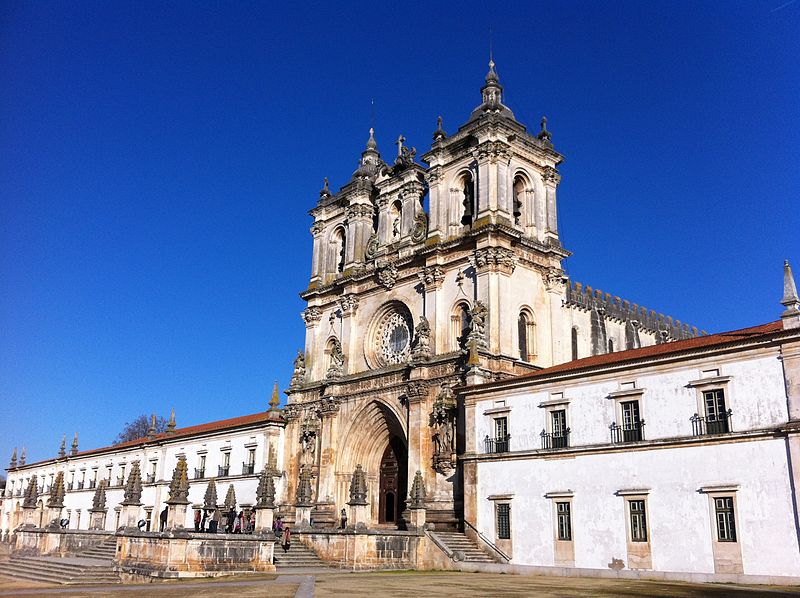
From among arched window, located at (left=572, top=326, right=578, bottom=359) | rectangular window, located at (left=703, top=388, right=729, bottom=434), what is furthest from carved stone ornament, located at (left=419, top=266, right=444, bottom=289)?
rectangular window, located at (left=703, top=388, right=729, bottom=434)

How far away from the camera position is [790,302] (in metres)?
24.8

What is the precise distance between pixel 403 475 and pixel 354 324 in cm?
963

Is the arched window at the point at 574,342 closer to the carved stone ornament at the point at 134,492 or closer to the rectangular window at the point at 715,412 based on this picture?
the rectangular window at the point at 715,412

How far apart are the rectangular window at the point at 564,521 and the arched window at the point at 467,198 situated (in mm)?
17914

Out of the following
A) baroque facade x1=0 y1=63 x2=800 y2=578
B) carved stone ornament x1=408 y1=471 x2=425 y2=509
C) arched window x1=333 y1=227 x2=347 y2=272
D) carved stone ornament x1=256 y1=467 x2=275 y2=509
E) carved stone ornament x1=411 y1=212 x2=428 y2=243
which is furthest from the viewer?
arched window x1=333 y1=227 x2=347 y2=272

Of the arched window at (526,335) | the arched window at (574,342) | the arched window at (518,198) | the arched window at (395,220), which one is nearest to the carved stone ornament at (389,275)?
the arched window at (395,220)

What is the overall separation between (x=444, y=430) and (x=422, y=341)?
522 cm

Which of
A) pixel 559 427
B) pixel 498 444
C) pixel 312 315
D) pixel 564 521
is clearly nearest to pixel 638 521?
pixel 564 521

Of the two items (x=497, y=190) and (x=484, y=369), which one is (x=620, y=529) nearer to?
(x=484, y=369)

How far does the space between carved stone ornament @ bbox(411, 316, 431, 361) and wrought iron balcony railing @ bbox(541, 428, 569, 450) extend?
10099 mm

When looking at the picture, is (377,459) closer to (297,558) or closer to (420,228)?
(297,558)

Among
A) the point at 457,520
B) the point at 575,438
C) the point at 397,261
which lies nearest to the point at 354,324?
the point at 397,261

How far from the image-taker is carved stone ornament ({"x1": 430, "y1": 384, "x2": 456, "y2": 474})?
117 feet

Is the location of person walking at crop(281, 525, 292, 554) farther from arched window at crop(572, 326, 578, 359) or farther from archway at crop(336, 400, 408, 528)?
Result: arched window at crop(572, 326, 578, 359)
